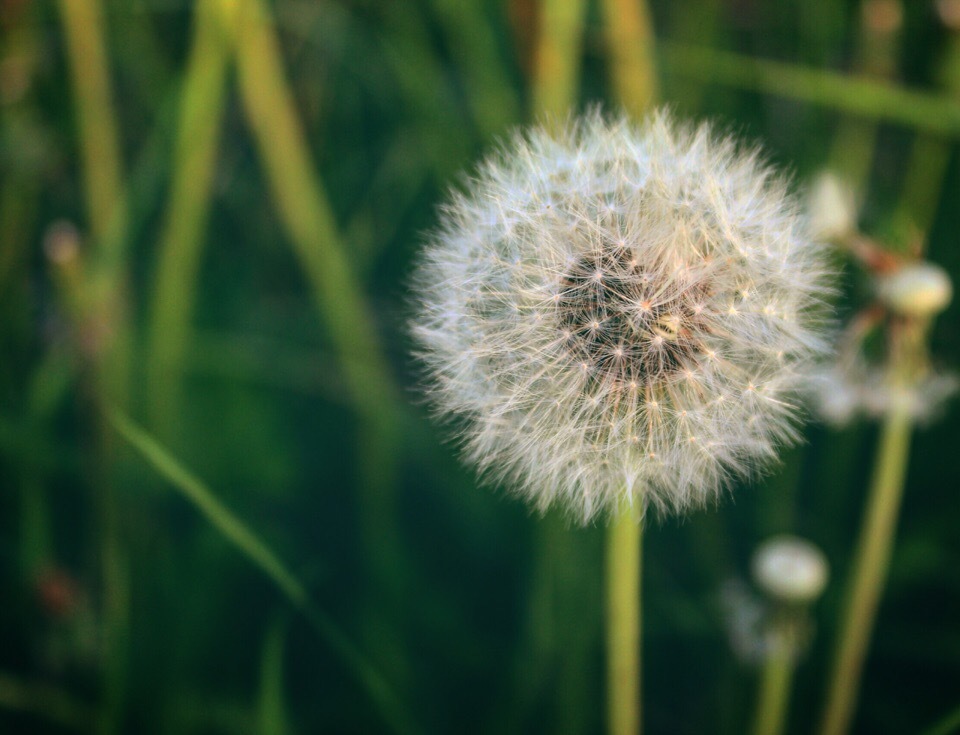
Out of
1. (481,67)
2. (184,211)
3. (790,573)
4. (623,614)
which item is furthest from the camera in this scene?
(481,67)

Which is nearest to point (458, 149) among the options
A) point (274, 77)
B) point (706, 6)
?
point (274, 77)

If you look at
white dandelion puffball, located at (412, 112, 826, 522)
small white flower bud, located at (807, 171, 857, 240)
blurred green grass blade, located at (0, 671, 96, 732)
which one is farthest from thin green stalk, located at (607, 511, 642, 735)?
blurred green grass blade, located at (0, 671, 96, 732)

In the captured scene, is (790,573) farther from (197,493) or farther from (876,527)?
(197,493)

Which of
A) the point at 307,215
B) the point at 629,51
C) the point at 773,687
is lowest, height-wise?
the point at 773,687

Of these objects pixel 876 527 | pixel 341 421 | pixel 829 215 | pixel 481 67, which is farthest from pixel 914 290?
pixel 341 421

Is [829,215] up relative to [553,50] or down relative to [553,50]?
down

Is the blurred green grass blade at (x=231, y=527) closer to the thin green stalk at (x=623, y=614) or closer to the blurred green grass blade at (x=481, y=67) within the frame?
the thin green stalk at (x=623, y=614)

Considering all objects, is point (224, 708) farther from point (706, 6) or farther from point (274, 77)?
point (706, 6)
